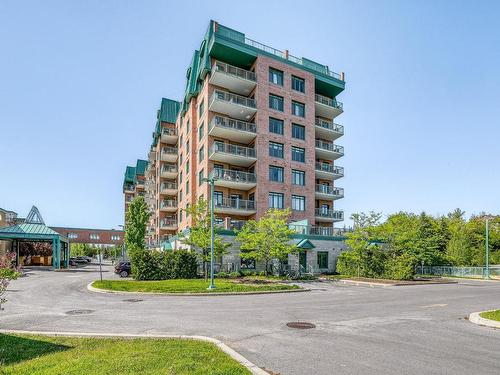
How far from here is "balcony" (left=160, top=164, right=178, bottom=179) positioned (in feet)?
176

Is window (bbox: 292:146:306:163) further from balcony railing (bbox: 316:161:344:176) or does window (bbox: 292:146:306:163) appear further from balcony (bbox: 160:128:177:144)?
balcony (bbox: 160:128:177:144)

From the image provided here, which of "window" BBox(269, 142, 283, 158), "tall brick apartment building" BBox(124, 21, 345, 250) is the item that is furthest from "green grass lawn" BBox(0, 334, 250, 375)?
"window" BBox(269, 142, 283, 158)

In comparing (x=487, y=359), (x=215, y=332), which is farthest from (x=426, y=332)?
(x=215, y=332)

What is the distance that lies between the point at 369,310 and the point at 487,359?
720 cm

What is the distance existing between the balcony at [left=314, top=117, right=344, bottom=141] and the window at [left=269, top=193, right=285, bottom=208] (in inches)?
421

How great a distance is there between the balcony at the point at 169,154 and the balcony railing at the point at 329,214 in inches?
953

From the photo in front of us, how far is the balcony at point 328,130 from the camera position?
44125 millimetres

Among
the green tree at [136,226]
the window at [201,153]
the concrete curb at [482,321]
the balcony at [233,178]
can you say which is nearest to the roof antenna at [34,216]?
the green tree at [136,226]

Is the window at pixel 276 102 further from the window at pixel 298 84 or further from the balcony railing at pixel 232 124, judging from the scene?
the balcony railing at pixel 232 124

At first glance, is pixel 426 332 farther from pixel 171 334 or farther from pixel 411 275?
pixel 411 275

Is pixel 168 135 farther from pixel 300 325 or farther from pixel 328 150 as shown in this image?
pixel 300 325

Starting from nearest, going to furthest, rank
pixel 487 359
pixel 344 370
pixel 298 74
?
pixel 344 370
pixel 487 359
pixel 298 74

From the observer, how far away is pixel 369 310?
15258 mm

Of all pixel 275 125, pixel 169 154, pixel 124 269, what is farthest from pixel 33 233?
pixel 275 125
